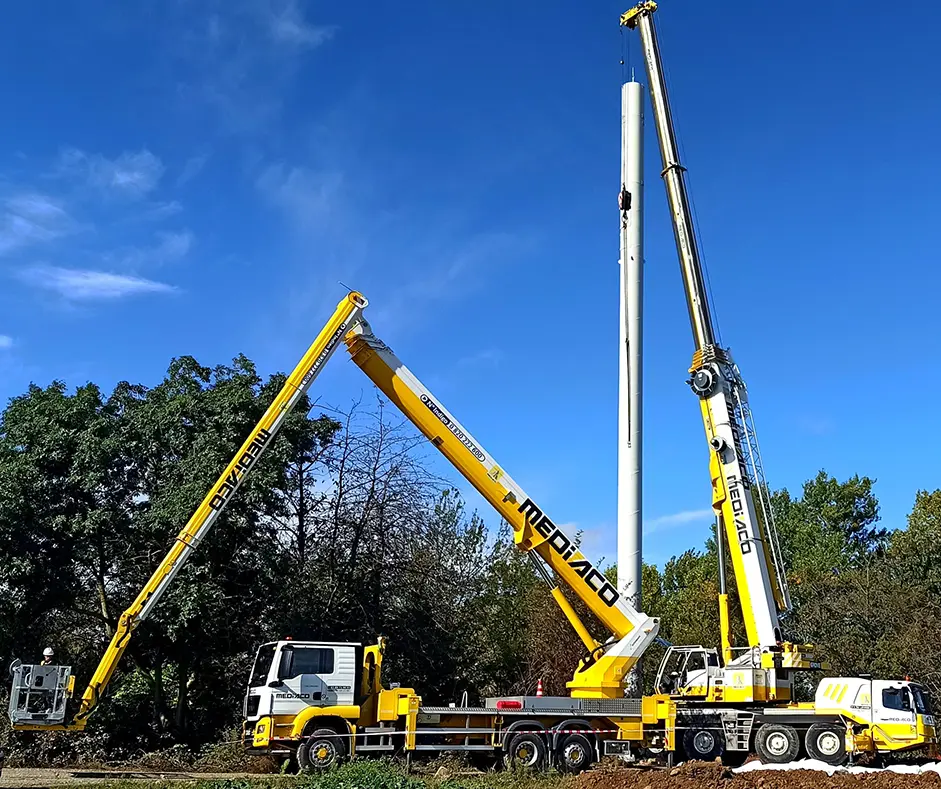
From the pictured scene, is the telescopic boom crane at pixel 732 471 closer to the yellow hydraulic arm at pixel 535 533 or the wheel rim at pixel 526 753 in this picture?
the yellow hydraulic arm at pixel 535 533

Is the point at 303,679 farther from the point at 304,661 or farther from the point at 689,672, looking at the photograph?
the point at 689,672

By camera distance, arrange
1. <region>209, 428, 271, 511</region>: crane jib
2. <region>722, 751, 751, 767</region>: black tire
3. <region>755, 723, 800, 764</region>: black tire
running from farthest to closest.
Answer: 1. <region>209, 428, 271, 511</region>: crane jib
2. <region>722, 751, 751, 767</region>: black tire
3. <region>755, 723, 800, 764</region>: black tire

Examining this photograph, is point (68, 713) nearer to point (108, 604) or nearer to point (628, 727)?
point (108, 604)

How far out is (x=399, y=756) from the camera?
19031 mm

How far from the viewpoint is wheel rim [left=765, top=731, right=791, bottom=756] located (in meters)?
19.8

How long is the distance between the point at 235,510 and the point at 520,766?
1182 cm

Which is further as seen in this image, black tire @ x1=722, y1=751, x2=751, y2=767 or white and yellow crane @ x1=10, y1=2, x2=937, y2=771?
black tire @ x1=722, y1=751, x2=751, y2=767

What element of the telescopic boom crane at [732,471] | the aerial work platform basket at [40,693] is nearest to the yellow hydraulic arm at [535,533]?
the telescopic boom crane at [732,471]

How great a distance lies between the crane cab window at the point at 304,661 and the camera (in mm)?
19359

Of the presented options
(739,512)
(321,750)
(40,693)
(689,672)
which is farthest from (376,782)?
(739,512)

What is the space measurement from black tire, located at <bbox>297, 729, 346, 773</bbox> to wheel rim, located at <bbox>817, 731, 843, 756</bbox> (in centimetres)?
1028

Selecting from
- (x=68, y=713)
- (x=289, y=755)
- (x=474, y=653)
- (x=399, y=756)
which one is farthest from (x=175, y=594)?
(x=474, y=653)

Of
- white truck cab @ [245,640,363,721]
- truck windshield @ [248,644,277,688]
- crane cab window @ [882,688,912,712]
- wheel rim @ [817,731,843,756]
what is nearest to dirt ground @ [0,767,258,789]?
white truck cab @ [245,640,363,721]

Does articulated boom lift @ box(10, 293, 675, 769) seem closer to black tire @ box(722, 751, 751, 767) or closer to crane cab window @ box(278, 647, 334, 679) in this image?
crane cab window @ box(278, 647, 334, 679)
